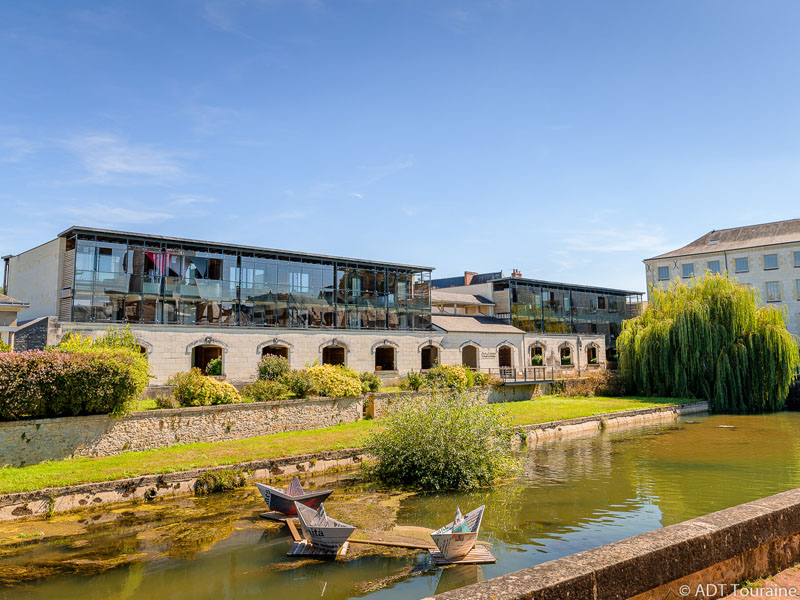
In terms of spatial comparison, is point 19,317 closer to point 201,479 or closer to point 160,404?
point 160,404

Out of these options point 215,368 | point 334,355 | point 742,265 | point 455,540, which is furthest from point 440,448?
point 742,265

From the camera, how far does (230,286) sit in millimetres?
27781

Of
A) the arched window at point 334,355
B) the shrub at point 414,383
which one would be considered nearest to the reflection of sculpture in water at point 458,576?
the shrub at point 414,383

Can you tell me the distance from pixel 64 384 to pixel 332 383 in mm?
8835

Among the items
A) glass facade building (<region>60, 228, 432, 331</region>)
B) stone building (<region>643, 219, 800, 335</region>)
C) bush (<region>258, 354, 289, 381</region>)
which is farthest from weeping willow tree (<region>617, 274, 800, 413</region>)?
bush (<region>258, 354, 289, 381</region>)

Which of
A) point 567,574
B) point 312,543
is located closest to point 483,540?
point 312,543

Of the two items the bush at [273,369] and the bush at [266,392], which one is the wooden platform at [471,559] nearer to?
the bush at [266,392]

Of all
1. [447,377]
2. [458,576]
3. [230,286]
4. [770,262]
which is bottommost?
[458,576]

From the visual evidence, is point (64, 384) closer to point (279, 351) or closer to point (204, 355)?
point (279, 351)

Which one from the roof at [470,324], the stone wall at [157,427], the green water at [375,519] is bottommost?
the green water at [375,519]

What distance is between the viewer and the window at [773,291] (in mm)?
45625

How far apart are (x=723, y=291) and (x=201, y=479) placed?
28839 millimetres

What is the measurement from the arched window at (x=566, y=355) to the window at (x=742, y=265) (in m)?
17.8

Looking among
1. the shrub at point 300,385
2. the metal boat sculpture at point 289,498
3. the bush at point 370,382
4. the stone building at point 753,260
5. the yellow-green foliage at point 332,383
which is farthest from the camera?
the stone building at point 753,260
